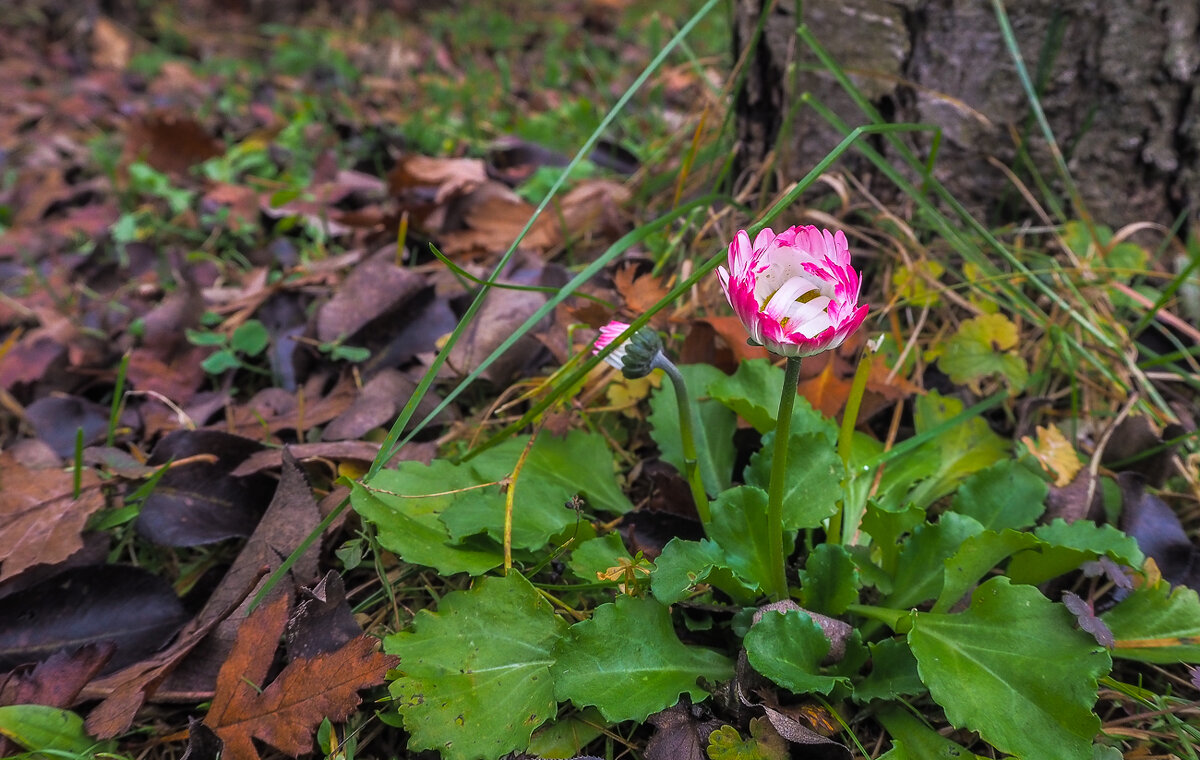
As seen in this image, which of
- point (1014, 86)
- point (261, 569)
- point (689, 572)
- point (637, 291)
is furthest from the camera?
point (1014, 86)

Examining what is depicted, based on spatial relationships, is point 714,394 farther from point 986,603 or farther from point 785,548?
point 986,603

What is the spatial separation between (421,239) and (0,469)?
4.05 ft

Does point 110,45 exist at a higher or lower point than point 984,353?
lower

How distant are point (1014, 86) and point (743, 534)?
55.9 inches

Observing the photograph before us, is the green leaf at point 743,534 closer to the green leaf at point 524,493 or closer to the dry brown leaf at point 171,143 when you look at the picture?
the green leaf at point 524,493

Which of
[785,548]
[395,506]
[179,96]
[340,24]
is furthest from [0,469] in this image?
[340,24]

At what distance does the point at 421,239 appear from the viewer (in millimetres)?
2438

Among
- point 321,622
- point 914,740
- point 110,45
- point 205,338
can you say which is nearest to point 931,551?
point 914,740

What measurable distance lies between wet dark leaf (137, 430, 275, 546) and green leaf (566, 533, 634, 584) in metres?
0.73

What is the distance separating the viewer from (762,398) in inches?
61.5

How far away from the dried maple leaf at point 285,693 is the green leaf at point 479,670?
0.19 feet

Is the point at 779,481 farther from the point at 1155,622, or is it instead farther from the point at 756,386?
the point at 1155,622

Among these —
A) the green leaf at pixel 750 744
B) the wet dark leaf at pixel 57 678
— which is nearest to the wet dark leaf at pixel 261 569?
the wet dark leaf at pixel 57 678

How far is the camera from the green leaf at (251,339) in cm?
205
